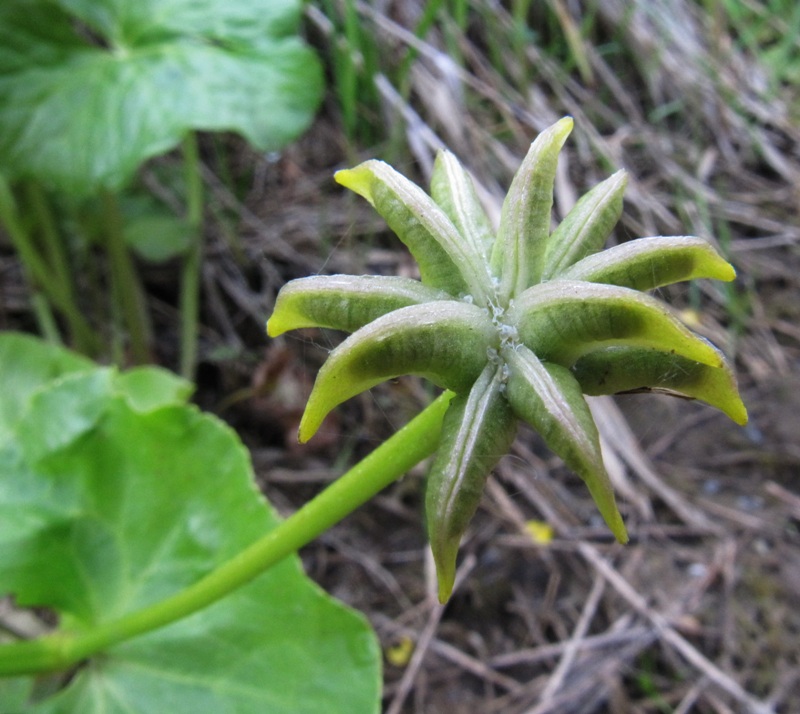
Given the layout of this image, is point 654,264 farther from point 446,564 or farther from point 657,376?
point 446,564

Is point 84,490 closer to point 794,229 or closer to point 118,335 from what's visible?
point 118,335

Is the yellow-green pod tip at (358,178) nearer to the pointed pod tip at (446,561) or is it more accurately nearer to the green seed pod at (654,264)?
the green seed pod at (654,264)

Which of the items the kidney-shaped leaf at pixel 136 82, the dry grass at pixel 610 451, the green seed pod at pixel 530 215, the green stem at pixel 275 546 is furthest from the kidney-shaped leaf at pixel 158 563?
the green seed pod at pixel 530 215

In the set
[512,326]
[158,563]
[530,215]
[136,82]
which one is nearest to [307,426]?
[512,326]

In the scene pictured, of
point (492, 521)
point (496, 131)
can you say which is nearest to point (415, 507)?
point (492, 521)

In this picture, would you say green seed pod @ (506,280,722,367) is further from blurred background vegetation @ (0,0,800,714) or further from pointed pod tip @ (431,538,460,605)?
blurred background vegetation @ (0,0,800,714)

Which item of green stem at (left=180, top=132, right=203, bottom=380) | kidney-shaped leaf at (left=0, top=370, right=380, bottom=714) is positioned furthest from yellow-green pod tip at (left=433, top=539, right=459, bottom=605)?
green stem at (left=180, top=132, right=203, bottom=380)
